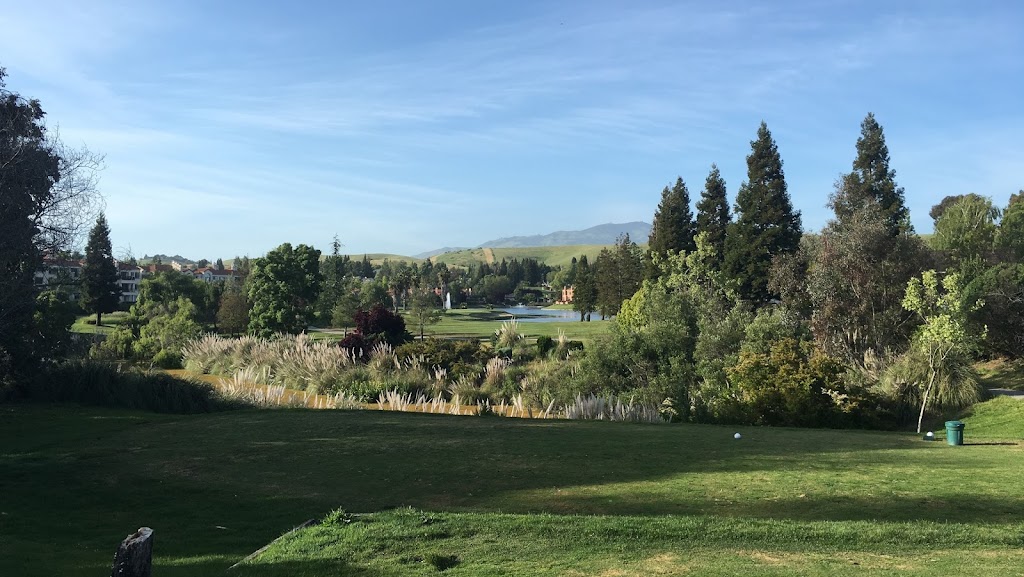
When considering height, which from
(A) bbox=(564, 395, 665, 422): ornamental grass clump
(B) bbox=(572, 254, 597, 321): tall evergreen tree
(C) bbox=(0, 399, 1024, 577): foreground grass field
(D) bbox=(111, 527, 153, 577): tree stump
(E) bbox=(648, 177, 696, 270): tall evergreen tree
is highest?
(E) bbox=(648, 177, 696, 270): tall evergreen tree

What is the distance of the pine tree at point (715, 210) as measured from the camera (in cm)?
4612

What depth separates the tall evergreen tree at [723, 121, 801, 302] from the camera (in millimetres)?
40188

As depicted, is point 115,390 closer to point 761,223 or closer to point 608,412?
point 608,412

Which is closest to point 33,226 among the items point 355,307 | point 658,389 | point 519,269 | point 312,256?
point 658,389

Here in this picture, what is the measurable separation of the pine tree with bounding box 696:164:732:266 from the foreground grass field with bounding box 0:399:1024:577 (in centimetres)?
3216

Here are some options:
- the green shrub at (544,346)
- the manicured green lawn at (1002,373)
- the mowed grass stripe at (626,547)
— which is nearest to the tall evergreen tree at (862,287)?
the manicured green lawn at (1002,373)

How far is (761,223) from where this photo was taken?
40.8 metres

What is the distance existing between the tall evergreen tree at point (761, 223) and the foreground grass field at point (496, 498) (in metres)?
26.2

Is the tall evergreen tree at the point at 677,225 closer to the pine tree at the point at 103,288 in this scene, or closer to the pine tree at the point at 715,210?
the pine tree at the point at 715,210

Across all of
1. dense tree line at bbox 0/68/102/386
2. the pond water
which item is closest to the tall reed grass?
dense tree line at bbox 0/68/102/386

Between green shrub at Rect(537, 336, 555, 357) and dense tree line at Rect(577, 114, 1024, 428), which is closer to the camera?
dense tree line at Rect(577, 114, 1024, 428)

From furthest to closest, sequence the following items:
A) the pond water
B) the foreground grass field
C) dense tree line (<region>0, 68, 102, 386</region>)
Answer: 1. the pond water
2. dense tree line (<region>0, 68, 102, 386</region>)
3. the foreground grass field

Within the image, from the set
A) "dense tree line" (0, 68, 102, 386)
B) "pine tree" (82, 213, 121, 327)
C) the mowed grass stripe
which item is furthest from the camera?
"pine tree" (82, 213, 121, 327)

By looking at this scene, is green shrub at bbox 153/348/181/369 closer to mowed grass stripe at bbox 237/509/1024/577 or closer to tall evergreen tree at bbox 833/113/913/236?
mowed grass stripe at bbox 237/509/1024/577
